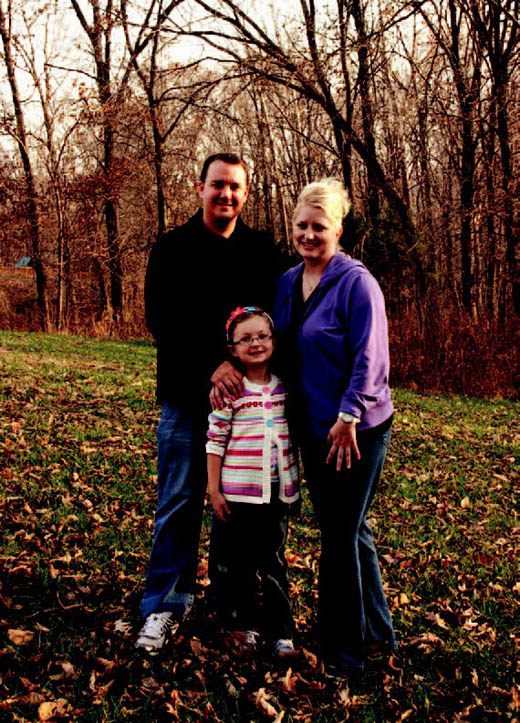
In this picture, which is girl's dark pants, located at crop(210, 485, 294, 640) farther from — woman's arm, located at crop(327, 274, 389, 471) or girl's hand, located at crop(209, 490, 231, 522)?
woman's arm, located at crop(327, 274, 389, 471)

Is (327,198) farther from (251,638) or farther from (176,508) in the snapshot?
(251,638)

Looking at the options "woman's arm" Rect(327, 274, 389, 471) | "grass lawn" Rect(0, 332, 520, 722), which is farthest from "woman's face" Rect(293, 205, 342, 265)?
"grass lawn" Rect(0, 332, 520, 722)

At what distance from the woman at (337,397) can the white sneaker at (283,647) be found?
0.23 metres

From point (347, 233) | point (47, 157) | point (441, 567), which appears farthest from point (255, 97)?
point (441, 567)

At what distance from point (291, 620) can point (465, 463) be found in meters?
4.88

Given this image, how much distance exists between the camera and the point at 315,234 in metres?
2.79

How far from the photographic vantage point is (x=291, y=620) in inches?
128

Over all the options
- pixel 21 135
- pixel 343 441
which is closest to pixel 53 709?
pixel 343 441

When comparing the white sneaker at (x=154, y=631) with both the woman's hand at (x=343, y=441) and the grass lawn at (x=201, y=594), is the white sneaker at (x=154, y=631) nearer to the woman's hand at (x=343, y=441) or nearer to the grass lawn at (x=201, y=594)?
the grass lawn at (x=201, y=594)

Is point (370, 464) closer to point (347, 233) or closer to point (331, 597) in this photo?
point (331, 597)

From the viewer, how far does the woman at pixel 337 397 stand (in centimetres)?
265

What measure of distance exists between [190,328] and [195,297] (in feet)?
0.54

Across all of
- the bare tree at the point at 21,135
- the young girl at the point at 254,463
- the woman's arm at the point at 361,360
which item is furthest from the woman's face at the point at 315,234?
the bare tree at the point at 21,135

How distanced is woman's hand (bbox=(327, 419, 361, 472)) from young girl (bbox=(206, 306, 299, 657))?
34 cm
